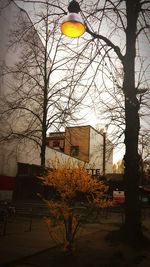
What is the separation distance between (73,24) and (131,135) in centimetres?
634

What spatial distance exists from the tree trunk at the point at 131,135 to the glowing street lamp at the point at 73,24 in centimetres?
591

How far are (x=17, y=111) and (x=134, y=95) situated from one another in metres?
17.4

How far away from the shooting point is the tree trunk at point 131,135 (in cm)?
1115

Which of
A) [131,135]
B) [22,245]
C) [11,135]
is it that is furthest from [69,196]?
[11,135]

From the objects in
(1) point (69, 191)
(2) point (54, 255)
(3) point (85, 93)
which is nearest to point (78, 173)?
(1) point (69, 191)

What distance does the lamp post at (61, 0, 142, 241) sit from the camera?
11164 millimetres

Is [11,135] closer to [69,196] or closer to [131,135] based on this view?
[131,135]

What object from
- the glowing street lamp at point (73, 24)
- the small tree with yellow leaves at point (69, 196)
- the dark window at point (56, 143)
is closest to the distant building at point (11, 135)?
the small tree with yellow leaves at point (69, 196)

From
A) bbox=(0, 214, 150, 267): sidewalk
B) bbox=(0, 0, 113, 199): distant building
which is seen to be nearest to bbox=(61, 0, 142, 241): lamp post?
bbox=(0, 214, 150, 267): sidewalk

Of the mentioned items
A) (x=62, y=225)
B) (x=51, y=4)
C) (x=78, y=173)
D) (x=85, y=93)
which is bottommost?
(x=62, y=225)

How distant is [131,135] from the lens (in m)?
11.7

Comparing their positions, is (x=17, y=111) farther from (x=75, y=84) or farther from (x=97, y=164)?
(x=97, y=164)

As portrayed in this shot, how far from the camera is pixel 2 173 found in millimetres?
25188

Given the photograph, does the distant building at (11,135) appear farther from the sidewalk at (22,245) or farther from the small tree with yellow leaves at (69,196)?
the small tree with yellow leaves at (69,196)
